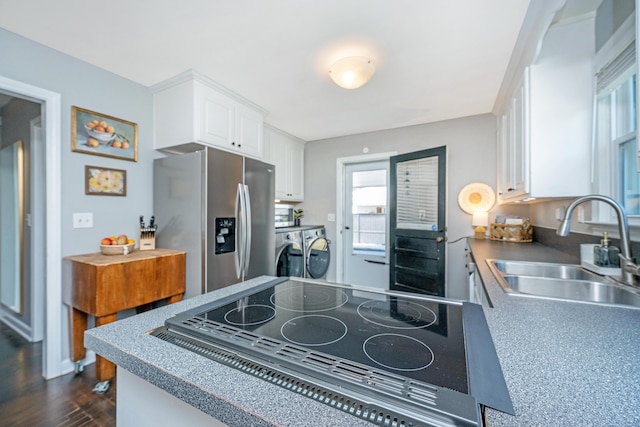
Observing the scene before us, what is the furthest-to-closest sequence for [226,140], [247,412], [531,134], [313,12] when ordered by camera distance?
[226,140], [531,134], [313,12], [247,412]

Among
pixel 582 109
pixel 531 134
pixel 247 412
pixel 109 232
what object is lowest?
pixel 247 412

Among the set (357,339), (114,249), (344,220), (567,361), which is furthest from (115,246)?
(344,220)

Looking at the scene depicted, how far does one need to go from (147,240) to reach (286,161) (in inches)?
85.4

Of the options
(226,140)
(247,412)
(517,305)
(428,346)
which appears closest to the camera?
(247,412)

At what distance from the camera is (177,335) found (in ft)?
2.26

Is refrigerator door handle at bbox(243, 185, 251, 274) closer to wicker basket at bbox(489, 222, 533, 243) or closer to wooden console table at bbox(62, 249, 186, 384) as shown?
wooden console table at bbox(62, 249, 186, 384)

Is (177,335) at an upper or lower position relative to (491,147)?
lower

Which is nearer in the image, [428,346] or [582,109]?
[428,346]

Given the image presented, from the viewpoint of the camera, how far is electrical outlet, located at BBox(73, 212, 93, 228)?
78.7 inches

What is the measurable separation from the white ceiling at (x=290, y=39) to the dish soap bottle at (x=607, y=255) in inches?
55.4

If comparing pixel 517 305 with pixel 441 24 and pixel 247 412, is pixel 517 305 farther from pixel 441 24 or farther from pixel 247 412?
pixel 441 24

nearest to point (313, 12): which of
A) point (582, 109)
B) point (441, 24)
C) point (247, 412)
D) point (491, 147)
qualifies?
point (441, 24)

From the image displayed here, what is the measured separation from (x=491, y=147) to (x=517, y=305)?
9.15ft

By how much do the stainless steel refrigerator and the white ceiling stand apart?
750 millimetres
